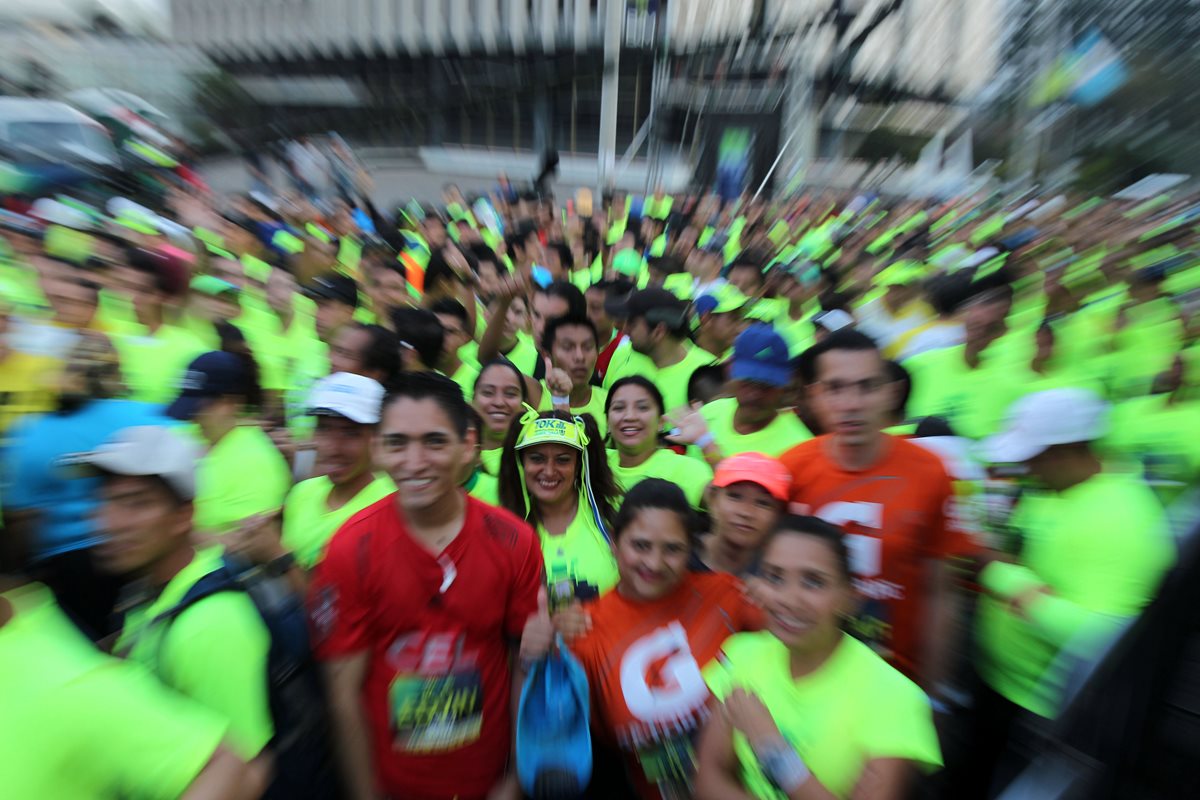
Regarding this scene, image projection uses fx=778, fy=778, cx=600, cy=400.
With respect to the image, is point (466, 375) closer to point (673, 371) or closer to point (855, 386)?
point (673, 371)

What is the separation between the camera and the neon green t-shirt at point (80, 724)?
1327mm

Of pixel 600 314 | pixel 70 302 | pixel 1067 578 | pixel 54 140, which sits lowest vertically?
pixel 1067 578

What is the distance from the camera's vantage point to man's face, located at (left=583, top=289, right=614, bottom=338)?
20.2 feet

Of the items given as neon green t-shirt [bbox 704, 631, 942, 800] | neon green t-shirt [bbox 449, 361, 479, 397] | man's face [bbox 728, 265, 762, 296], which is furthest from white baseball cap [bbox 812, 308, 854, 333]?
neon green t-shirt [bbox 704, 631, 942, 800]

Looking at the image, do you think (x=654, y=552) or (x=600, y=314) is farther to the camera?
(x=600, y=314)

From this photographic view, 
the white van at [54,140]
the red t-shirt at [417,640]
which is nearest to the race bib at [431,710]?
the red t-shirt at [417,640]

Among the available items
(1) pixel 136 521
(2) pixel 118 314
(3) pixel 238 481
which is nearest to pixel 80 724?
(1) pixel 136 521

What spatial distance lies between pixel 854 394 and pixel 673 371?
2.25 metres

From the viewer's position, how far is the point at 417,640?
85.4 inches

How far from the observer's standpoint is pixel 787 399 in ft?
12.7

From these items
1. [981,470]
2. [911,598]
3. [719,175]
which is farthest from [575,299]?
[719,175]

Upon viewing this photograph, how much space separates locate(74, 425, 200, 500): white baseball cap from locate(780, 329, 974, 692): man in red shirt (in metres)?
1.93

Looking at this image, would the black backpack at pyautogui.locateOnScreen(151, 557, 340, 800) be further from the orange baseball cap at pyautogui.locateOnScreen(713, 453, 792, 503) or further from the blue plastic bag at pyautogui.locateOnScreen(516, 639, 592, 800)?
the orange baseball cap at pyautogui.locateOnScreen(713, 453, 792, 503)

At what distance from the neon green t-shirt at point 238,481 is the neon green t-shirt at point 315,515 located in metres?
0.10
